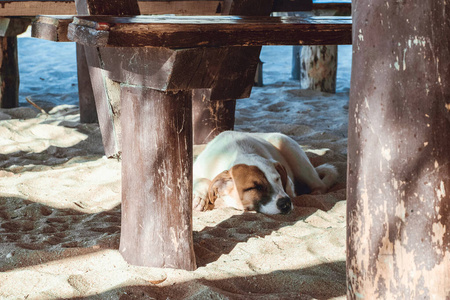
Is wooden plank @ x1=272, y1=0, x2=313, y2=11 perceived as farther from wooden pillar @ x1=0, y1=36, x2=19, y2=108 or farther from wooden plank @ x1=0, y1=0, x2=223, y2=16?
wooden pillar @ x1=0, y1=36, x2=19, y2=108

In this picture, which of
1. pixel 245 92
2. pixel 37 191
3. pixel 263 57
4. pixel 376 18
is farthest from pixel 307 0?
pixel 263 57

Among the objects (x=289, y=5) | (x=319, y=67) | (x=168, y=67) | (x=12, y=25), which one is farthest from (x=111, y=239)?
(x=319, y=67)

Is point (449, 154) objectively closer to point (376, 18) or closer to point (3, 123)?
point (376, 18)

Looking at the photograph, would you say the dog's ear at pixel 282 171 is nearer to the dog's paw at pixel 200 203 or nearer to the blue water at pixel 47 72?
the dog's paw at pixel 200 203

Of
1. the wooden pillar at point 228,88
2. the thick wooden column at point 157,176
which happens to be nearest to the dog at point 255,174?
the wooden pillar at point 228,88

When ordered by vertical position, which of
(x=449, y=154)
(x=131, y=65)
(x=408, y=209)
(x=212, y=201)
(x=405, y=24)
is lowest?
(x=212, y=201)

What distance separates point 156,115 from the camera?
2963 mm

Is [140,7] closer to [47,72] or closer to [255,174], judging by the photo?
[255,174]

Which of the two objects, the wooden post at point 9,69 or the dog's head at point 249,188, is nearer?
the dog's head at point 249,188

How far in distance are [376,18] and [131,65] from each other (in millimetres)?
1477

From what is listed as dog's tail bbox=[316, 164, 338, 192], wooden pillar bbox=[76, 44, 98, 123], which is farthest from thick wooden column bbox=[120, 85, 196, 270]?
wooden pillar bbox=[76, 44, 98, 123]

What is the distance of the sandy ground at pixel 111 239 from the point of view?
2855 millimetres

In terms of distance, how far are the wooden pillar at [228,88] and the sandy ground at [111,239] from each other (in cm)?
98

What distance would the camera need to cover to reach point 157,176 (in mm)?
3029
